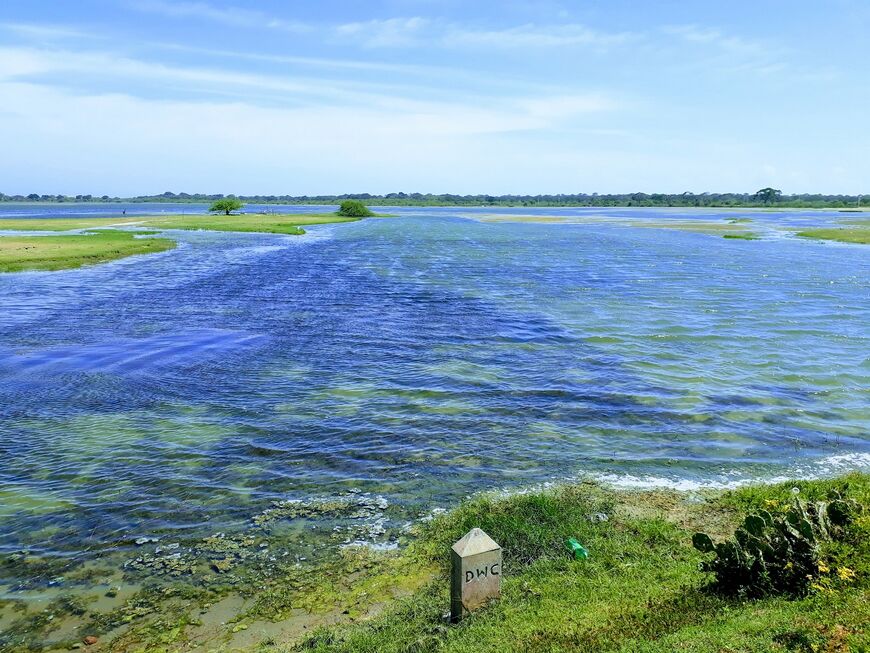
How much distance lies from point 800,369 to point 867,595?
1752 cm

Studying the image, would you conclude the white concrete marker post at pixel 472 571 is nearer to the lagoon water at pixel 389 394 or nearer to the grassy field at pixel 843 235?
the lagoon water at pixel 389 394

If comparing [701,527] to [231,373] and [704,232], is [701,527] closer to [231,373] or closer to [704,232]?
[231,373]

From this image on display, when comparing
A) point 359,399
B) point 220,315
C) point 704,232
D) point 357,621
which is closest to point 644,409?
point 359,399

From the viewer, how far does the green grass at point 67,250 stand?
49438 millimetres

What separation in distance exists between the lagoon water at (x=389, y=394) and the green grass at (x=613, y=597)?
1699mm

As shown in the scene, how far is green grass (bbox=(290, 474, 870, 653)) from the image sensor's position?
718 cm

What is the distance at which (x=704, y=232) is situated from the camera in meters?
102

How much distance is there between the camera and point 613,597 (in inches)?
344

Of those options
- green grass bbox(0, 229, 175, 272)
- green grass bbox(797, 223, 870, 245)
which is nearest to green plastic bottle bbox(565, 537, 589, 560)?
green grass bbox(0, 229, 175, 272)

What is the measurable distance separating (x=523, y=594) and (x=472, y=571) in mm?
1186

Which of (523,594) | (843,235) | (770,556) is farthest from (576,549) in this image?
(843,235)

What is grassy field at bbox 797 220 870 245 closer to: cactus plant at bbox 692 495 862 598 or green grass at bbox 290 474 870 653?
green grass at bbox 290 474 870 653

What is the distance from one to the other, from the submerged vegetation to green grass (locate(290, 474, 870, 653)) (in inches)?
1.0

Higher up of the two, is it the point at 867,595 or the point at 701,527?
the point at 867,595
